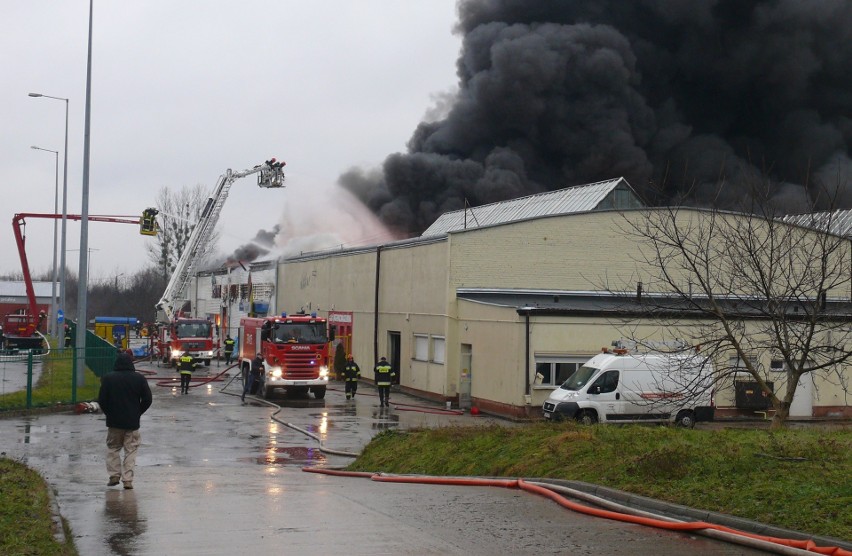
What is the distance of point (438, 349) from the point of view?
29.4 meters

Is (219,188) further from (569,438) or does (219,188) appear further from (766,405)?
(569,438)

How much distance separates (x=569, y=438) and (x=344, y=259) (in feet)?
91.8

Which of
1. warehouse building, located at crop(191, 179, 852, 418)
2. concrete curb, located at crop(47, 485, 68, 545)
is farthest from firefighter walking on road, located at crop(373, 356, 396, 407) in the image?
concrete curb, located at crop(47, 485, 68, 545)

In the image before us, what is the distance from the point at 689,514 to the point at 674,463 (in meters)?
1.50

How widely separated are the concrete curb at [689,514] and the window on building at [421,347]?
2040 cm

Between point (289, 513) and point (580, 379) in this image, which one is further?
point (580, 379)

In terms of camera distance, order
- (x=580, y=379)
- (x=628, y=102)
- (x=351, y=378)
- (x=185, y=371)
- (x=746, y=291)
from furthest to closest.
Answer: (x=628, y=102)
(x=185, y=371)
(x=351, y=378)
(x=746, y=291)
(x=580, y=379)

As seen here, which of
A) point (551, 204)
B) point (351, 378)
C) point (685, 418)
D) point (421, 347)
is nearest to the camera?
point (685, 418)

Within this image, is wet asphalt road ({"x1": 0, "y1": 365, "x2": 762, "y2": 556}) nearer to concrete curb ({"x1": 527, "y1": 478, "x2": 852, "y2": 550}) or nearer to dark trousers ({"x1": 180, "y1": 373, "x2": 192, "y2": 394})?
concrete curb ({"x1": 527, "y1": 478, "x2": 852, "y2": 550})

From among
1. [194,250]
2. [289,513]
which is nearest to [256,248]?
[194,250]

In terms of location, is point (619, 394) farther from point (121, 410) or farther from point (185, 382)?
point (185, 382)

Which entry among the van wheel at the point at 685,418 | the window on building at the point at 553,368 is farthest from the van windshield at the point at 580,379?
the window on building at the point at 553,368

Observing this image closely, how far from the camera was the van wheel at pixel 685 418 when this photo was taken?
21.6 m

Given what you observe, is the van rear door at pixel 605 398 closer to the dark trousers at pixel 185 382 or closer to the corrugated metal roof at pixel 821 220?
the corrugated metal roof at pixel 821 220
